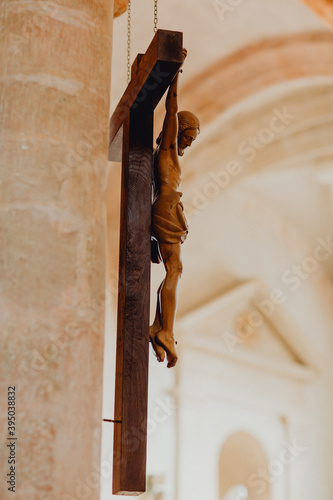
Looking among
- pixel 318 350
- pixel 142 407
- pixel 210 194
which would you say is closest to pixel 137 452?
pixel 142 407

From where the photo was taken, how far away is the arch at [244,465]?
1146 centimetres

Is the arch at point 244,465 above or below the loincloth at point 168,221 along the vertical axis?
below

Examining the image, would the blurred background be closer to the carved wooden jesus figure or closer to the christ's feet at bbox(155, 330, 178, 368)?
the carved wooden jesus figure

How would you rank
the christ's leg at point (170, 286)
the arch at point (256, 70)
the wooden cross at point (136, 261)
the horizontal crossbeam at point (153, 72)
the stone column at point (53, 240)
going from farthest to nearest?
the arch at point (256, 70)
the christ's leg at point (170, 286)
the horizontal crossbeam at point (153, 72)
the wooden cross at point (136, 261)
the stone column at point (53, 240)

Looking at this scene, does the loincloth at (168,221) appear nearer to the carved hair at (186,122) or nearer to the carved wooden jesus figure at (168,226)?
the carved wooden jesus figure at (168,226)

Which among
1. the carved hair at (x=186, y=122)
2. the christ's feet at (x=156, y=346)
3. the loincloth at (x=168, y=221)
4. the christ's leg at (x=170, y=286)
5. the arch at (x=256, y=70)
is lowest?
the christ's feet at (x=156, y=346)

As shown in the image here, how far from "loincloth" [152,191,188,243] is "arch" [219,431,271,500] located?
29.2 feet

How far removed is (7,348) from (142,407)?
49cm

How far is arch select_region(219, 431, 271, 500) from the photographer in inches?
451

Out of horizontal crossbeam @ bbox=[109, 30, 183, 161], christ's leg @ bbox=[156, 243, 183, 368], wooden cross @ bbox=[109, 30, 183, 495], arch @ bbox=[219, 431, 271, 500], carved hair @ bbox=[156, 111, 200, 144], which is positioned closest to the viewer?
wooden cross @ bbox=[109, 30, 183, 495]

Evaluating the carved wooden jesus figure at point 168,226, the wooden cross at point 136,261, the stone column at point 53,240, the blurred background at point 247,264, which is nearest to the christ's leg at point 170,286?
the carved wooden jesus figure at point 168,226

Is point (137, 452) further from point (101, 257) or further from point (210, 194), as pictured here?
point (210, 194)

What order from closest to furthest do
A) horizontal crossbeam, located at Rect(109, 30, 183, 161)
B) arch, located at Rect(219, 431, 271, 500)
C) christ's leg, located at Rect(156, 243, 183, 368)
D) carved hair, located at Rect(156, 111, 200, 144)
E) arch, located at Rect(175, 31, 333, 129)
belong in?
horizontal crossbeam, located at Rect(109, 30, 183, 161) < christ's leg, located at Rect(156, 243, 183, 368) < carved hair, located at Rect(156, 111, 200, 144) < arch, located at Rect(175, 31, 333, 129) < arch, located at Rect(219, 431, 271, 500)

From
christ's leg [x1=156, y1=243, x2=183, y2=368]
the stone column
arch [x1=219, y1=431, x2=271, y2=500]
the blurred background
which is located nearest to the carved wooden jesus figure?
christ's leg [x1=156, y1=243, x2=183, y2=368]
